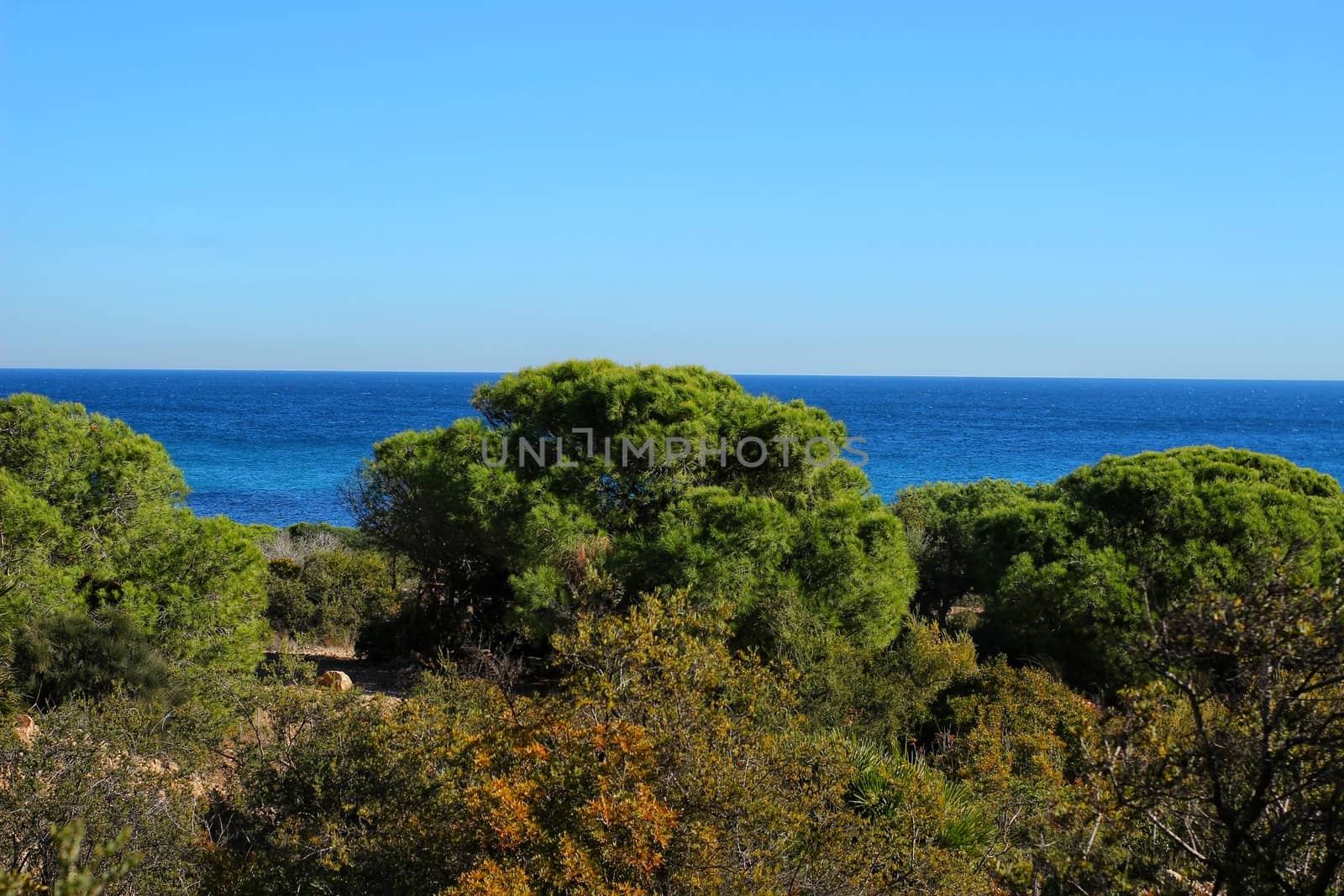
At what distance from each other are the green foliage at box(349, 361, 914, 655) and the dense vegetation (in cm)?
7

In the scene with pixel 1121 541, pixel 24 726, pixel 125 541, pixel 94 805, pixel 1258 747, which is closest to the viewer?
pixel 1258 747

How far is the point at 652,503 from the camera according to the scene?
16.3m

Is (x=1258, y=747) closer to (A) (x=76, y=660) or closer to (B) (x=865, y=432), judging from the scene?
(A) (x=76, y=660)

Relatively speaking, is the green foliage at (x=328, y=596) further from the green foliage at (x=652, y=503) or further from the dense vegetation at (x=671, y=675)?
the green foliage at (x=652, y=503)

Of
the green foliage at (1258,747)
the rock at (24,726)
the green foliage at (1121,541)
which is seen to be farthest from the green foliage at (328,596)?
the green foliage at (1258,747)

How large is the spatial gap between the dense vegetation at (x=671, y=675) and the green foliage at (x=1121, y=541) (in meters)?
0.08

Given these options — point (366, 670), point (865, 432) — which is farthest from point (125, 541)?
point (865, 432)

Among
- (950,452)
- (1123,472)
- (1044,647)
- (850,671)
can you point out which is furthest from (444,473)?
(950,452)

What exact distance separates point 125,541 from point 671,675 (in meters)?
10.5

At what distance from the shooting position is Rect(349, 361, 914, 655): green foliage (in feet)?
48.4

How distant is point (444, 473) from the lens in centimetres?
1680

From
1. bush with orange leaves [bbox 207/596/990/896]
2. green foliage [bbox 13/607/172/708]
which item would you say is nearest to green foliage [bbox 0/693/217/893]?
bush with orange leaves [bbox 207/596/990/896]

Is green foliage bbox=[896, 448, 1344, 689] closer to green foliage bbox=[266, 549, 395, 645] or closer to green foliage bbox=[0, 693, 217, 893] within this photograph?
green foliage bbox=[0, 693, 217, 893]

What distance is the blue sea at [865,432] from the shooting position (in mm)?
58281
